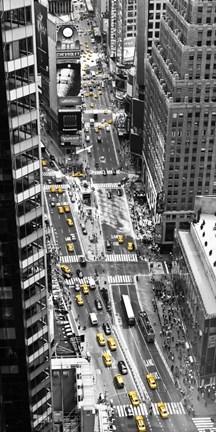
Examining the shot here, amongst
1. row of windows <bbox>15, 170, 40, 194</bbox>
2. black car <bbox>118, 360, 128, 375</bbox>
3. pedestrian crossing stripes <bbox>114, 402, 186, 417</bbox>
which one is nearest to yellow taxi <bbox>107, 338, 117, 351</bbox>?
black car <bbox>118, 360, 128, 375</bbox>

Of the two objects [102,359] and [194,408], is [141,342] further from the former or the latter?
[194,408]

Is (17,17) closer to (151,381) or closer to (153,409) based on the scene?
(153,409)

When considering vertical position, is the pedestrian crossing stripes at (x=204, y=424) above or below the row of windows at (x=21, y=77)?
below

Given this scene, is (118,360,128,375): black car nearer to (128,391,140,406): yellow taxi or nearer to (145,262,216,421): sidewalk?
(128,391,140,406): yellow taxi

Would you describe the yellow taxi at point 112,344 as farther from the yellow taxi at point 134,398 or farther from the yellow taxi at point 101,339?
the yellow taxi at point 134,398

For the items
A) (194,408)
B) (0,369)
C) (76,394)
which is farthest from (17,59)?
(194,408)

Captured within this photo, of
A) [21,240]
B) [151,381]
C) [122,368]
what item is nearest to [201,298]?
[151,381]

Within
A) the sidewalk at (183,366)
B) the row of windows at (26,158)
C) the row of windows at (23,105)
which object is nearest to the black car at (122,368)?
the sidewalk at (183,366)

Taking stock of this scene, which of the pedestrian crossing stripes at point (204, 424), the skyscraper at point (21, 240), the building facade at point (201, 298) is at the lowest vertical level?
the pedestrian crossing stripes at point (204, 424)

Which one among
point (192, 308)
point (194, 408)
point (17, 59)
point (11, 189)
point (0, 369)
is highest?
point (17, 59)
